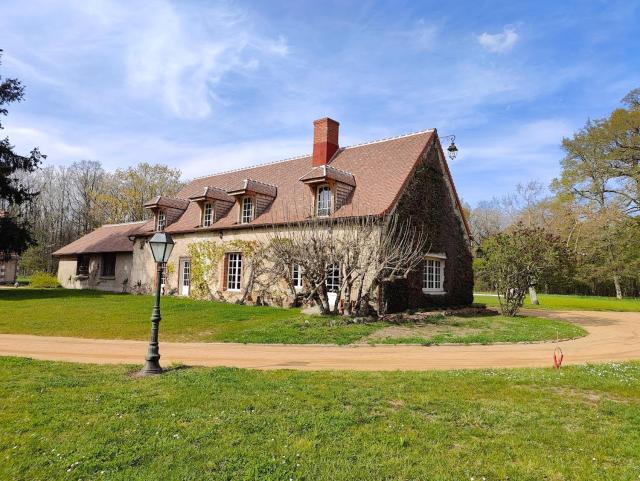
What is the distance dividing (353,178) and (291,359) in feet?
37.2

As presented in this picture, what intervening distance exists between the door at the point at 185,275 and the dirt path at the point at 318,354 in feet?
36.9

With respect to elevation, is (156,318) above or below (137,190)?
below

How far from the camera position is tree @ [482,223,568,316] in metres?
18.1

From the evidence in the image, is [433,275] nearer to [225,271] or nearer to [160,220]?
[225,271]

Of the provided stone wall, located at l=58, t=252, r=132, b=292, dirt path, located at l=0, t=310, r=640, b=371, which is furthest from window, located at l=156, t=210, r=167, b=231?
dirt path, located at l=0, t=310, r=640, b=371

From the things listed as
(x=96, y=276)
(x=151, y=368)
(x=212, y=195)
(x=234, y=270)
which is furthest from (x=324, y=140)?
(x=96, y=276)

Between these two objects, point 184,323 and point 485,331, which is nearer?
point 485,331

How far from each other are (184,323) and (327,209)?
7.46 metres

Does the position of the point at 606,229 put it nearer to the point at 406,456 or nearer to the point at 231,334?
the point at 231,334

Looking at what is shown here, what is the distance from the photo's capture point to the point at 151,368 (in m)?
7.92

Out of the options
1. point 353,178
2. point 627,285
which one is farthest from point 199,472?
point 627,285

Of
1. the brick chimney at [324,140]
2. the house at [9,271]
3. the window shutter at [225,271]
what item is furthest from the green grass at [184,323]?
the house at [9,271]

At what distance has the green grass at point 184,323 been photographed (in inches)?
488

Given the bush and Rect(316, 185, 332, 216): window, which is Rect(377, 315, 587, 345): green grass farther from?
the bush
